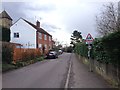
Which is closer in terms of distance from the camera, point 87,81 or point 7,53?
point 87,81

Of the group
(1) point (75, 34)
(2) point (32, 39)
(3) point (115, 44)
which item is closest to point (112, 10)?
(2) point (32, 39)

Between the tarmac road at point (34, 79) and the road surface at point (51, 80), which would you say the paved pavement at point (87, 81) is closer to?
the road surface at point (51, 80)

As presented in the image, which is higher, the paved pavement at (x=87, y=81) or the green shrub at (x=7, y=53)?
the green shrub at (x=7, y=53)

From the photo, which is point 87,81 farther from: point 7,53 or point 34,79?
point 7,53

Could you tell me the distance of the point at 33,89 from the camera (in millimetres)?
10883

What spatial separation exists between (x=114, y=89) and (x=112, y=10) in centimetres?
3188

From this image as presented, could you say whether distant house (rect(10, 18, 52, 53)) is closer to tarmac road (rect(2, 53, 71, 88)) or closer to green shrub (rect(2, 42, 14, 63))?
green shrub (rect(2, 42, 14, 63))

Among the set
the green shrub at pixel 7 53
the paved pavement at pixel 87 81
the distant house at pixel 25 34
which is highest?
the distant house at pixel 25 34

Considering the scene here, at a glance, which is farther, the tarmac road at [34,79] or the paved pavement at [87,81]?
the tarmac road at [34,79]

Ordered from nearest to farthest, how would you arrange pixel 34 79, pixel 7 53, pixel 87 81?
pixel 87 81 < pixel 34 79 < pixel 7 53

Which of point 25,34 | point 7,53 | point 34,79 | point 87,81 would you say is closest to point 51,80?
point 34,79

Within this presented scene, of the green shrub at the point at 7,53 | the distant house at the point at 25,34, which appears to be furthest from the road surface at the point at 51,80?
the distant house at the point at 25,34

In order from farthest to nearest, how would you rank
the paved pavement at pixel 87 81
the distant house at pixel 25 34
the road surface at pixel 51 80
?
the distant house at pixel 25 34, the road surface at pixel 51 80, the paved pavement at pixel 87 81

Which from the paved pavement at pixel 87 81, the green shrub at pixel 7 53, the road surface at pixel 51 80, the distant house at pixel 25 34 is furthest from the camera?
the distant house at pixel 25 34
